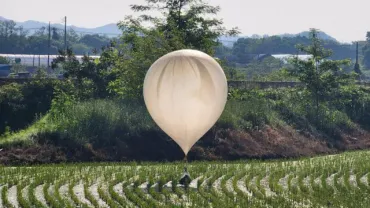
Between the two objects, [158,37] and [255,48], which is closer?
[158,37]

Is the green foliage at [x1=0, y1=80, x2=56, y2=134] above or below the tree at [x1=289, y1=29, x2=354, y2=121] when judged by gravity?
below

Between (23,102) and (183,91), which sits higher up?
(183,91)

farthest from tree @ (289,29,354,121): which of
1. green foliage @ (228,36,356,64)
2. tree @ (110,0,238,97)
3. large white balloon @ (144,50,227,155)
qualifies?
green foliage @ (228,36,356,64)

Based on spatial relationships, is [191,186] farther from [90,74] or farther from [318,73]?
[318,73]

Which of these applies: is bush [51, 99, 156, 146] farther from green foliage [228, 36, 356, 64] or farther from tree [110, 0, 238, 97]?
green foliage [228, 36, 356, 64]

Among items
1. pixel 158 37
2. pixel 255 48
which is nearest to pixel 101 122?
pixel 158 37

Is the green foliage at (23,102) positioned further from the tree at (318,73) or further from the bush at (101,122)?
the tree at (318,73)

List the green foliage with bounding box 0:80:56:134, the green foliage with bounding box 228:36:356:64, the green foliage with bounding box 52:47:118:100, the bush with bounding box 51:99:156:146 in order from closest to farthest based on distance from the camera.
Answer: the bush with bounding box 51:99:156:146
the green foliage with bounding box 0:80:56:134
the green foliage with bounding box 52:47:118:100
the green foliage with bounding box 228:36:356:64
